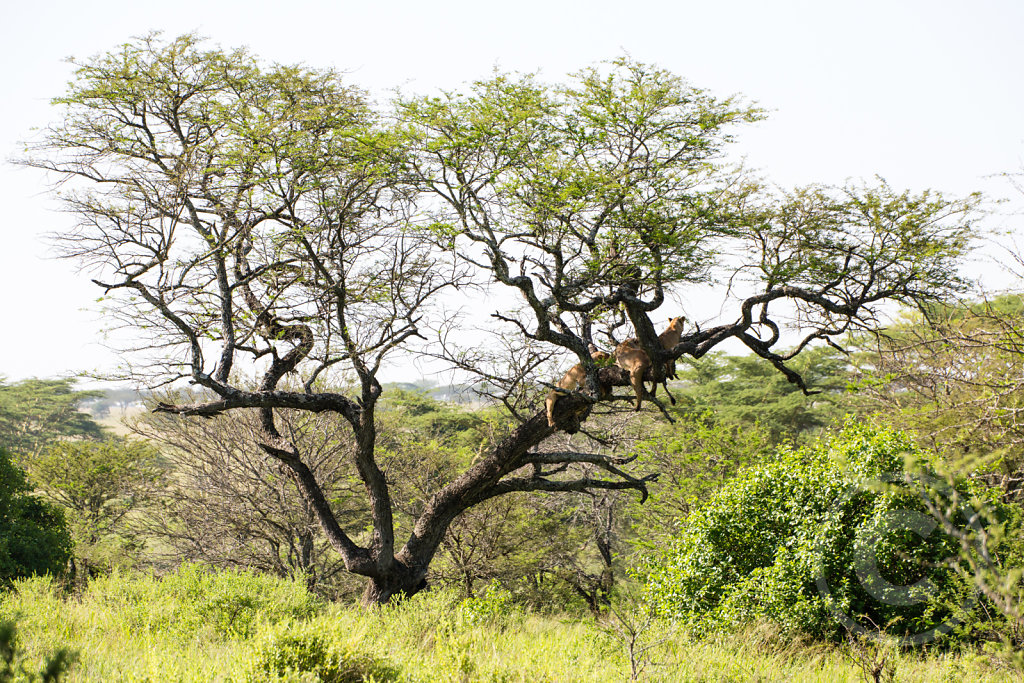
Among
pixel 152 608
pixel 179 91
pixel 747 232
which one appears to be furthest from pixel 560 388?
pixel 179 91

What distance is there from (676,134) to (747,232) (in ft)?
5.10

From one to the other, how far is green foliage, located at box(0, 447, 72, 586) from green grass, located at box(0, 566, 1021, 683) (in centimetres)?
155

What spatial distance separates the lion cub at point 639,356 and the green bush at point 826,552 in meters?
→ 2.08

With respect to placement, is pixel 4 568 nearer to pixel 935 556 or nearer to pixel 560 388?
pixel 560 388

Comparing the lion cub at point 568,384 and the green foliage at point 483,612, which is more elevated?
the lion cub at point 568,384

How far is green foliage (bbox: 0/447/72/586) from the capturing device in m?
9.28

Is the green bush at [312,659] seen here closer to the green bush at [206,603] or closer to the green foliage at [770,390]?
the green bush at [206,603]

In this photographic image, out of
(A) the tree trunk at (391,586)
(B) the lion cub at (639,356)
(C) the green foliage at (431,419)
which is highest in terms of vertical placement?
(B) the lion cub at (639,356)

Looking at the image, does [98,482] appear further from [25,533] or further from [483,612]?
[483,612]

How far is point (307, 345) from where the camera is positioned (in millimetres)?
9539

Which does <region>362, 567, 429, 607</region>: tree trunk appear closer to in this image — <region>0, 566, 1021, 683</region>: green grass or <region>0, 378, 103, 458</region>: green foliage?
<region>0, 566, 1021, 683</region>: green grass

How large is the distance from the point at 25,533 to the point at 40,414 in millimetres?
26833

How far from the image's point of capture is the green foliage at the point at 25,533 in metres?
9.28

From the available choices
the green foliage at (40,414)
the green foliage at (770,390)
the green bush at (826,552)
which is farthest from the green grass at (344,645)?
the green foliage at (40,414)
